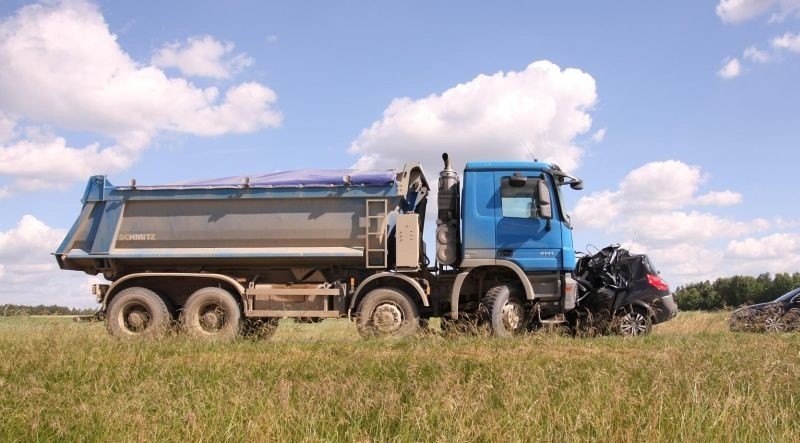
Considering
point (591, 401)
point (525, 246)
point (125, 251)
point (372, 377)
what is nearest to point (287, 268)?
point (125, 251)

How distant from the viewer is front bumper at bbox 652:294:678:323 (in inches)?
476

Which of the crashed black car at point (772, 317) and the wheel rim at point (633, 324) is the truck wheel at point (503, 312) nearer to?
the wheel rim at point (633, 324)

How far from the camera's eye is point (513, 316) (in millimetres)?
10906

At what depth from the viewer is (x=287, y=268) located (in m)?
11.4

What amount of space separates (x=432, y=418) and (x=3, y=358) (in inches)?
230

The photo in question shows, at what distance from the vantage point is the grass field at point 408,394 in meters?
4.96

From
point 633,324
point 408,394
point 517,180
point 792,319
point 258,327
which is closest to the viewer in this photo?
point 408,394

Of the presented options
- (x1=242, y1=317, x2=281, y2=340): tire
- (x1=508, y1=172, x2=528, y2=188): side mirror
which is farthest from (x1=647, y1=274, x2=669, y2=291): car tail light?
(x1=242, y1=317, x2=281, y2=340): tire

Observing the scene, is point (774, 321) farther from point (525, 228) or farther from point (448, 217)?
point (448, 217)

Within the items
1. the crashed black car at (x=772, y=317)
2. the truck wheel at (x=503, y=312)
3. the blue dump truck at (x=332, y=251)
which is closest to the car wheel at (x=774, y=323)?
the crashed black car at (x=772, y=317)

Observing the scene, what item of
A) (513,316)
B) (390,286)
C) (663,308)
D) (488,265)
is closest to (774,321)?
(663,308)

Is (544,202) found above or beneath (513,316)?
above

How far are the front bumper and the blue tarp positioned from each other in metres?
5.35

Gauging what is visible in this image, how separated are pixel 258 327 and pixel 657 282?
7.24 m
